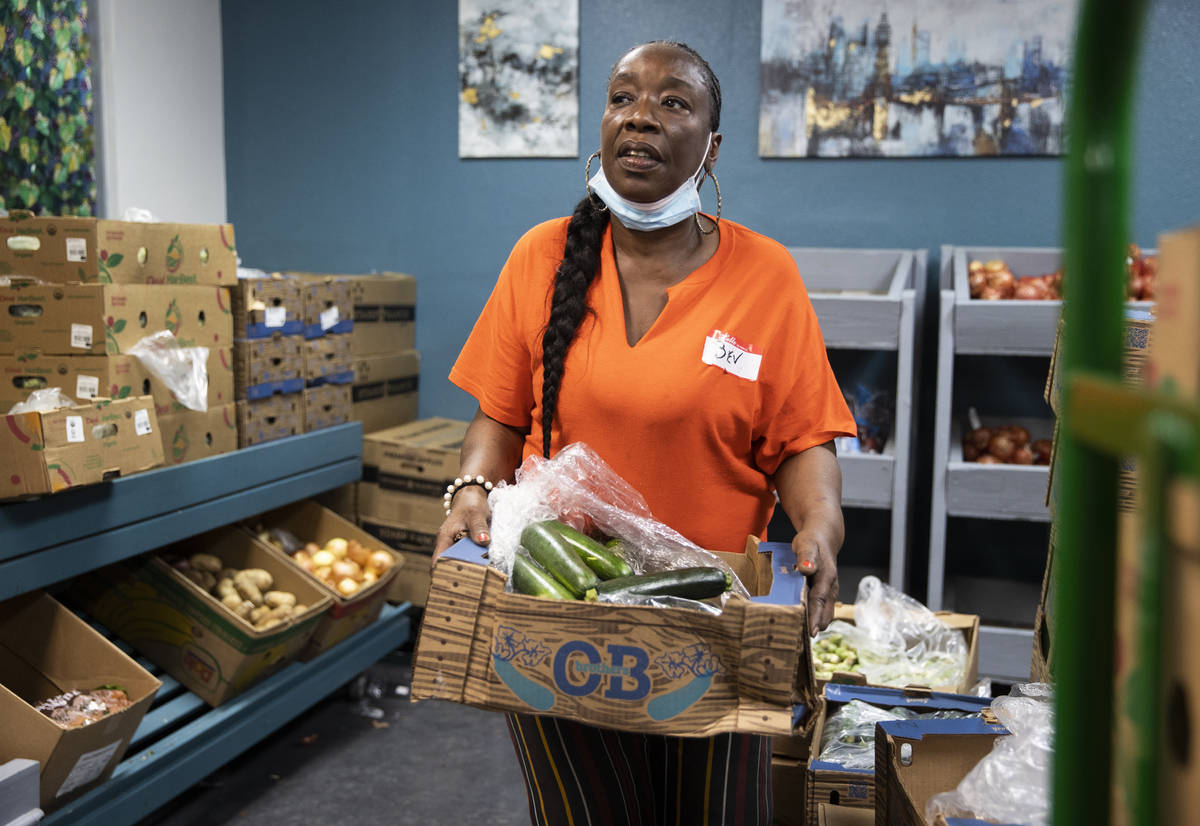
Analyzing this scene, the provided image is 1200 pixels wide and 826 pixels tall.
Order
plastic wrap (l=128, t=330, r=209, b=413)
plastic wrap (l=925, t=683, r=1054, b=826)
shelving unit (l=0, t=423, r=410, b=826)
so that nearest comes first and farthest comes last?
plastic wrap (l=925, t=683, r=1054, b=826) < shelving unit (l=0, t=423, r=410, b=826) < plastic wrap (l=128, t=330, r=209, b=413)

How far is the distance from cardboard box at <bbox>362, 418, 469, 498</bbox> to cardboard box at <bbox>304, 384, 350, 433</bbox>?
0.68ft

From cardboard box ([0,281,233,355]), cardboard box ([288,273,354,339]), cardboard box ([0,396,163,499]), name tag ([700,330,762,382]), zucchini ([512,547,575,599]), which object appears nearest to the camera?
zucchini ([512,547,575,599])

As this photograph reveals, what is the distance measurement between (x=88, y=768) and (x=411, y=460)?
5.84ft

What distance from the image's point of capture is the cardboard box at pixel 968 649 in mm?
2547

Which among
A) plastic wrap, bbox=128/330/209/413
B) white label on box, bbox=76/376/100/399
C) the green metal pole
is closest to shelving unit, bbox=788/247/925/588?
plastic wrap, bbox=128/330/209/413

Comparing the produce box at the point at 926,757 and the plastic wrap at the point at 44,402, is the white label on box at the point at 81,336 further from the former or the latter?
the produce box at the point at 926,757

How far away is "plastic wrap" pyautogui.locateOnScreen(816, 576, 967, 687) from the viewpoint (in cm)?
272

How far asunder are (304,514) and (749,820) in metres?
2.72

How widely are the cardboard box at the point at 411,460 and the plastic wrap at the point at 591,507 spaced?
2346 millimetres

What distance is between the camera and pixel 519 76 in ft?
13.9

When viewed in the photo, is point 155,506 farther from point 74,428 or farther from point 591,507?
point 591,507

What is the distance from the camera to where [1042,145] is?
12.3 ft

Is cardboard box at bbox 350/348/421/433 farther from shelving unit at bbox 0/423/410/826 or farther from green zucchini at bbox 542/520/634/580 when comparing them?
green zucchini at bbox 542/520/634/580

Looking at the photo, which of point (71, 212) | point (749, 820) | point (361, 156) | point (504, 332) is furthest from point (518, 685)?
point (361, 156)
